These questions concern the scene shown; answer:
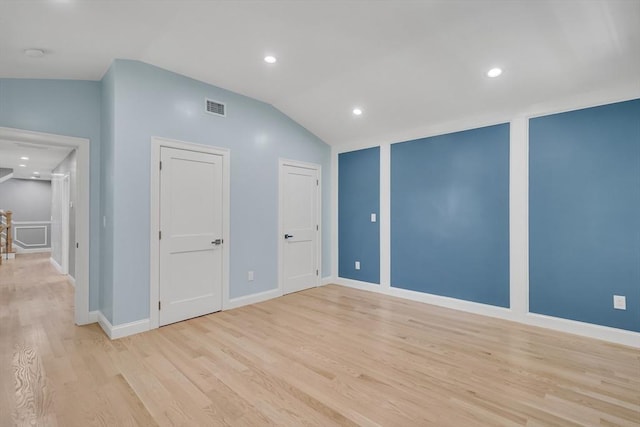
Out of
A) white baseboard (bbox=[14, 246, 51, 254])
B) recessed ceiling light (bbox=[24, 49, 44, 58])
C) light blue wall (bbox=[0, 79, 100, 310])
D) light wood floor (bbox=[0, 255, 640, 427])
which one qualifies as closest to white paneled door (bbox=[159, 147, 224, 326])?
light wood floor (bbox=[0, 255, 640, 427])

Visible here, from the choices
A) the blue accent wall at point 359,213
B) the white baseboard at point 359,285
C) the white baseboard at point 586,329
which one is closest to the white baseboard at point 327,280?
the white baseboard at point 359,285

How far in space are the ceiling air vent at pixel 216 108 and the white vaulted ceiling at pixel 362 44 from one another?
0.25 metres

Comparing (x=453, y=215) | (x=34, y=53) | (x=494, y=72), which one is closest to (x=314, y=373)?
(x=453, y=215)

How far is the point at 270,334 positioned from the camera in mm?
3246

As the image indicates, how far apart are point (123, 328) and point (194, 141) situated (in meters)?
2.29

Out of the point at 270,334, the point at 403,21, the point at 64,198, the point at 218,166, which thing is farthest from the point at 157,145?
the point at 64,198

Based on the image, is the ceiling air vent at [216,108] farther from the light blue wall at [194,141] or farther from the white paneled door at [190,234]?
the white paneled door at [190,234]

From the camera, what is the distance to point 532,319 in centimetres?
353

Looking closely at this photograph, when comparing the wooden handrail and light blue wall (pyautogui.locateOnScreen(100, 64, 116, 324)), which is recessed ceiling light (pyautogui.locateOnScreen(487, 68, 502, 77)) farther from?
the wooden handrail

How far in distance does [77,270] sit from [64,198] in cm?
419

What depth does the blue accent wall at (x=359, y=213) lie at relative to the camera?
5.11 meters

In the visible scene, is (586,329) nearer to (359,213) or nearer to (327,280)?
(359,213)

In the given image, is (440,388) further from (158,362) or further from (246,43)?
(246,43)

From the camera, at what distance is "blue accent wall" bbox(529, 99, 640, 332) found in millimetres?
3020
